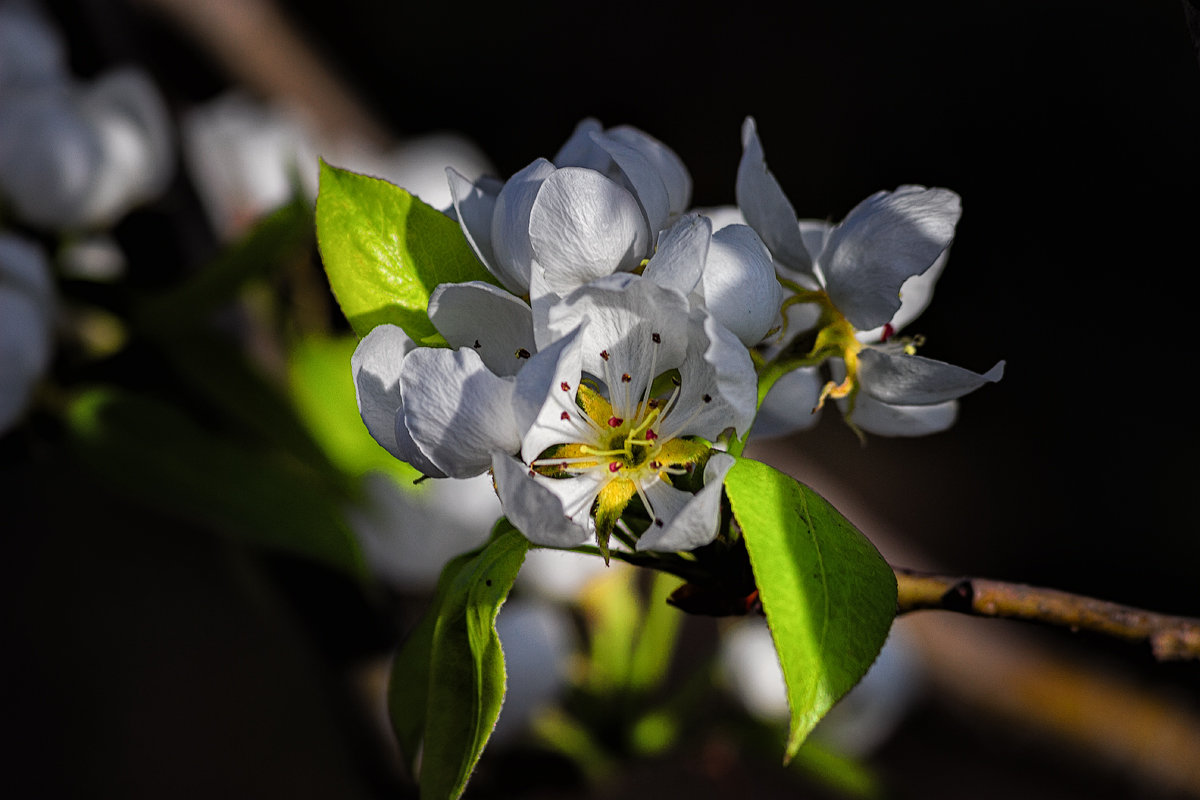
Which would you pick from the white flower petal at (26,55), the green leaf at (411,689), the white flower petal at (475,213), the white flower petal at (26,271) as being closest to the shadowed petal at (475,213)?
the white flower petal at (475,213)

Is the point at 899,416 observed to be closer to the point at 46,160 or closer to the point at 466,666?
the point at 466,666

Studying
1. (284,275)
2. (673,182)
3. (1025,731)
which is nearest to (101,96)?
(284,275)

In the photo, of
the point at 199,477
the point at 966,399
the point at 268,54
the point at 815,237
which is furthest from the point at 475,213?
the point at 966,399

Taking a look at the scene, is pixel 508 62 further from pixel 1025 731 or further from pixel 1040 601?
pixel 1040 601

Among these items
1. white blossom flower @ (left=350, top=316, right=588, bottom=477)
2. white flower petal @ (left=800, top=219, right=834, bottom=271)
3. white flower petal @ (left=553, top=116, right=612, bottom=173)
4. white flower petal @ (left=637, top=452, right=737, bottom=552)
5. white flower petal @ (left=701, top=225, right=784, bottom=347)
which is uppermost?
white flower petal @ (left=553, top=116, right=612, bottom=173)

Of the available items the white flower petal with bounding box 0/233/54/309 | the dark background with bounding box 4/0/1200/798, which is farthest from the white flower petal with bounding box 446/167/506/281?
the dark background with bounding box 4/0/1200/798

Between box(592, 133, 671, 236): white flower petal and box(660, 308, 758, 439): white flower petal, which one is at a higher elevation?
box(592, 133, 671, 236): white flower petal

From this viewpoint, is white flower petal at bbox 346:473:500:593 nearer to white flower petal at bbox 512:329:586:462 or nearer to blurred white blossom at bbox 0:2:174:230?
blurred white blossom at bbox 0:2:174:230
